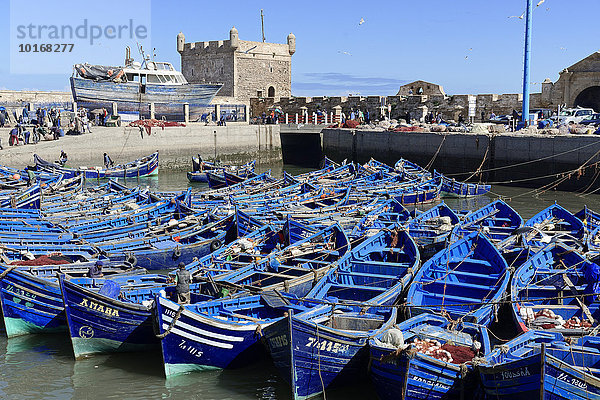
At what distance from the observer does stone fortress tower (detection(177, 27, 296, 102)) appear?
59.2 m

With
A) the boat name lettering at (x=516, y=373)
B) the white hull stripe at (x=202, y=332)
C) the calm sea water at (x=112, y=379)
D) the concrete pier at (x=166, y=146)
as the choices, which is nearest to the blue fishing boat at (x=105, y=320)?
the calm sea water at (x=112, y=379)

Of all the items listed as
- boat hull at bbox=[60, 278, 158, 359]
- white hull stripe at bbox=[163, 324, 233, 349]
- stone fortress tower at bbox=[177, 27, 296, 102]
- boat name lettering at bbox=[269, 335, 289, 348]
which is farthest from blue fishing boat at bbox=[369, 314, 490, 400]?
stone fortress tower at bbox=[177, 27, 296, 102]

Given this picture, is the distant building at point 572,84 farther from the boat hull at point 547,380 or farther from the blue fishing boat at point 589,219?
the boat hull at point 547,380

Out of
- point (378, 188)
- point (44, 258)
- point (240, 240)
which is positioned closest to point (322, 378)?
point (240, 240)

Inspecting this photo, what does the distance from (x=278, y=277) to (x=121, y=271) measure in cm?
364

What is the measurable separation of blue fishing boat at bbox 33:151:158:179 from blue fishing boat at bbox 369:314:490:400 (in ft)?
77.1

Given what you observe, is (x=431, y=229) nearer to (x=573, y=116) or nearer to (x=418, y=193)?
(x=418, y=193)

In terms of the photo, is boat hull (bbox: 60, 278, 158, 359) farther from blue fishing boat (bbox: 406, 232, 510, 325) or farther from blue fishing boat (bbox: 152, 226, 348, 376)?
blue fishing boat (bbox: 406, 232, 510, 325)

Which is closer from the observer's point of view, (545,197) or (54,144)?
(545,197)

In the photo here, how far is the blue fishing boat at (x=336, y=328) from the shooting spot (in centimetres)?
1034

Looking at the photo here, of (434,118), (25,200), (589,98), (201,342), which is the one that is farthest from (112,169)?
(589,98)

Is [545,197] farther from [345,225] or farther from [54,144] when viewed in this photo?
[54,144]

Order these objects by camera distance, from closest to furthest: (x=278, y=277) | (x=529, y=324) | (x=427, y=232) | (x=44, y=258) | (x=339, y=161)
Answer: (x=529, y=324)
(x=278, y=277)
(x=44, y=258)
(x=427, y=232)
(x=339, y=161)

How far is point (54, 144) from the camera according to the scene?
36094 mm
